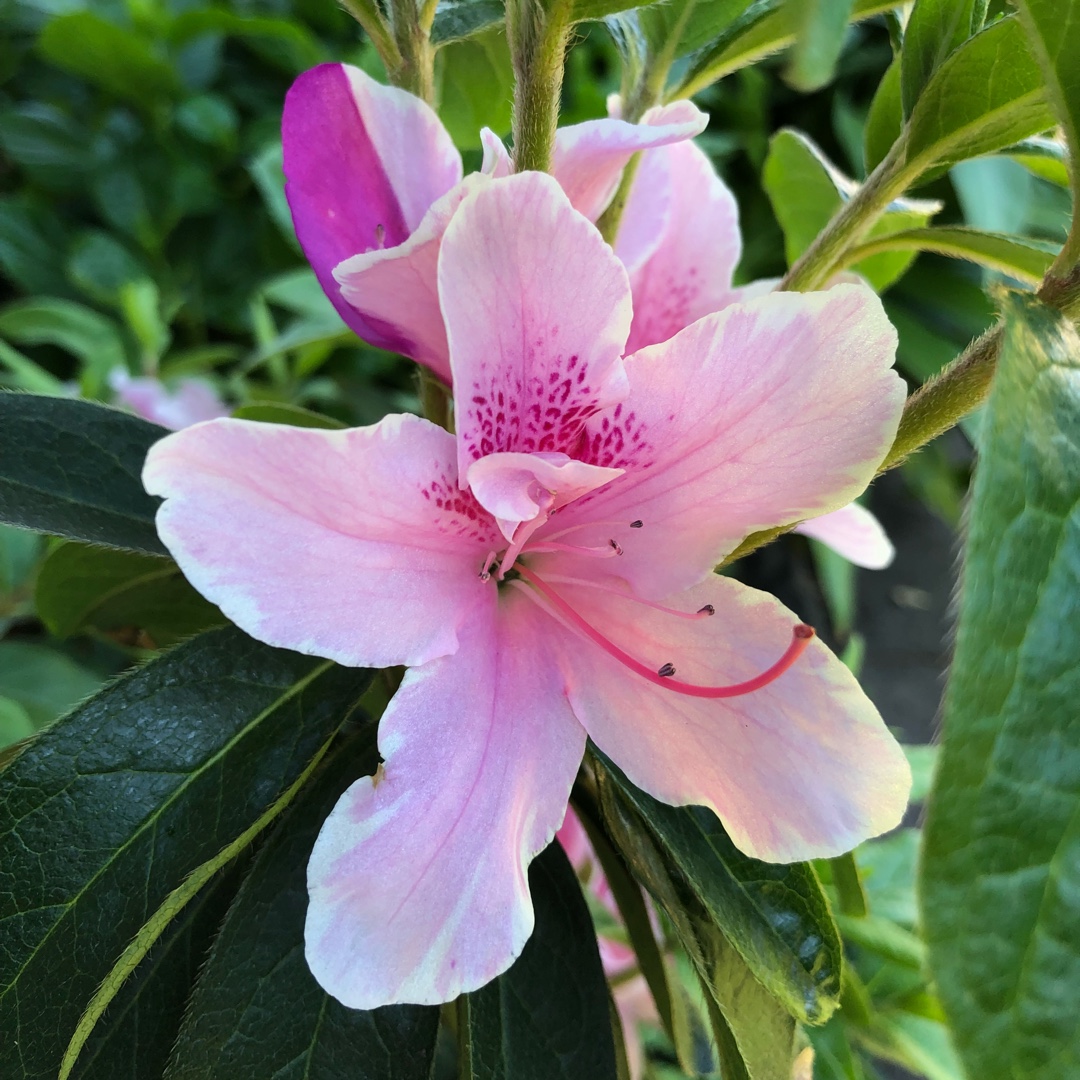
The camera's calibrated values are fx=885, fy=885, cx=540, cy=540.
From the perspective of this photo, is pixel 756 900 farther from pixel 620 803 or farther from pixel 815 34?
pixel 815 34

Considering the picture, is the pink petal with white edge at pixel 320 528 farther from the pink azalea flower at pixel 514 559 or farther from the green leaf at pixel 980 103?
the green leaf at pixel 980 103

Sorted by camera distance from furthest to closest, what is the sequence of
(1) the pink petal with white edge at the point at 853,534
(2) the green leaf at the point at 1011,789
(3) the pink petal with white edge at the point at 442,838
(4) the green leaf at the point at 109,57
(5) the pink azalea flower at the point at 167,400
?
(4) the green leaf at the point at 109,57 < (5) the pink azalea flower at the point at 167,400 < (1) the pink petal with white edge at the point at 853,534 < (3) the pink petal with white edge at the point at 442,838 < (2) the green leaf at the point at 1011,789

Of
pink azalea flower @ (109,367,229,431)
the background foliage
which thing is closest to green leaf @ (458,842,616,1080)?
the background foliage

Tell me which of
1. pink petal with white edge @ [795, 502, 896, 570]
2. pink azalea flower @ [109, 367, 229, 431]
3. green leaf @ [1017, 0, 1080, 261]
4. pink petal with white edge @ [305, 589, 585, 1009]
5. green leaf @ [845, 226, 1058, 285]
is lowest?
pink azalea flower @ [109, 367, 229, 431]

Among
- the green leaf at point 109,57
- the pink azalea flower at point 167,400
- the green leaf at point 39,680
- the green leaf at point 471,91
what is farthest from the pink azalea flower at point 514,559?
the green leaf at point 109,57

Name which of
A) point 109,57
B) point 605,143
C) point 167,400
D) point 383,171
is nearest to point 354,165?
point 383,171

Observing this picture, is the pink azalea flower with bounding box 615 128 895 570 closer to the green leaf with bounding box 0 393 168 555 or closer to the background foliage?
the background foliage
